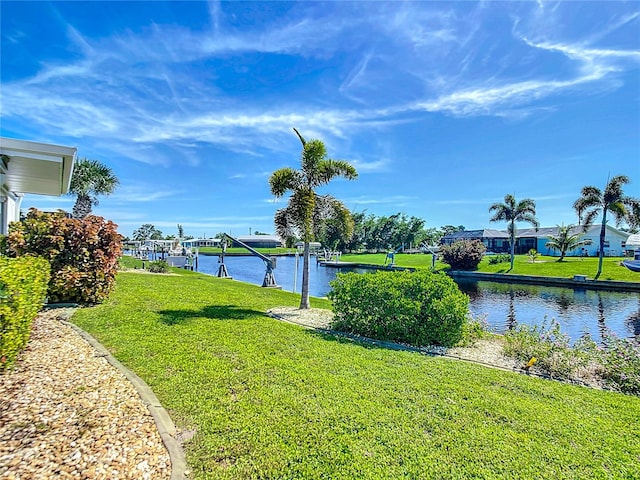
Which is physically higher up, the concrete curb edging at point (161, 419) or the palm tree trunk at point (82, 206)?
the palm tree trunk at point (82, 206)

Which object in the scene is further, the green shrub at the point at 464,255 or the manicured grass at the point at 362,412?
the green shrub at the point at 464,255

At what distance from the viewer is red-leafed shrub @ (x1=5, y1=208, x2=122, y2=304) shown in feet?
22.8

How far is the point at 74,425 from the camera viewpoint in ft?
9.43

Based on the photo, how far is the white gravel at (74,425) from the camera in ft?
7.82

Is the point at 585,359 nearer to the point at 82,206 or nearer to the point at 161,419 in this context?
the point at 161,419

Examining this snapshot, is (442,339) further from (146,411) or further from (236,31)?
(236,31)

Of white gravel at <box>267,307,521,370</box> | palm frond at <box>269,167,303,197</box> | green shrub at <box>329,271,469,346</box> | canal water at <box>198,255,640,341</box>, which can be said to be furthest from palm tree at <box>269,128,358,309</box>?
canal water at <box>198,255,640,341</box>

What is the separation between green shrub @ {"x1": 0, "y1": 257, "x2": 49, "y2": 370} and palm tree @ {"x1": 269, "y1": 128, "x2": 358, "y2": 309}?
6222 millimetres

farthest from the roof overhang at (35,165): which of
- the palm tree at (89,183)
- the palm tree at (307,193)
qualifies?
the palm tree at (89,183)

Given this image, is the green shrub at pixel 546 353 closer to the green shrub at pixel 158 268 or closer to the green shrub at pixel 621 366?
the green shrub at pixel 621 366

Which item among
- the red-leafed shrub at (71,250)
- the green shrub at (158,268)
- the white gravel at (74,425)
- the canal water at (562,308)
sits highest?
the red-leafed shrub at (71,250)

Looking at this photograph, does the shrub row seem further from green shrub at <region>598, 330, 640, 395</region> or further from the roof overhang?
the roof overhang

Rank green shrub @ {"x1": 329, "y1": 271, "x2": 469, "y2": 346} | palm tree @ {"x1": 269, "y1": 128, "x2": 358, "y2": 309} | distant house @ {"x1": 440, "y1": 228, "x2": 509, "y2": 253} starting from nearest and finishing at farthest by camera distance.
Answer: green shrub @ {"x1": 329, "y1": 271, "x2": 469, "y2": 346} → palm tree @ {"x1": 269, "y1": 128, "x2": 358, "y2": 309} → distant house @ {"x1": 440, "y1": 228, "x2": 509, "y2": 253}

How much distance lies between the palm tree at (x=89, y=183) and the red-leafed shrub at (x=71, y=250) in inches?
647
